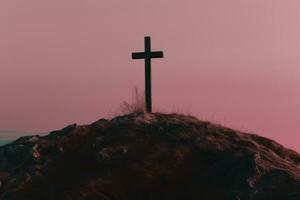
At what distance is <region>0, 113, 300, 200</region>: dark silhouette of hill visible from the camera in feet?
58.6

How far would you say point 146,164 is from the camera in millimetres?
18859

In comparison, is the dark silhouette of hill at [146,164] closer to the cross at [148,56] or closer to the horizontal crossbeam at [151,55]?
the cross at [148,56]

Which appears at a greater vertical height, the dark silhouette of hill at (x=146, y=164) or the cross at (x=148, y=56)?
the cross at (x=148, y=56)

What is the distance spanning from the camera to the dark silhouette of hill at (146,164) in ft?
58.6

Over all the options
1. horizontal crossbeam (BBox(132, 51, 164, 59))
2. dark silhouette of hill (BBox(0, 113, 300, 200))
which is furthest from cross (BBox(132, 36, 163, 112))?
dark silhouette of hill (BBox(0, 113, 300, 200))

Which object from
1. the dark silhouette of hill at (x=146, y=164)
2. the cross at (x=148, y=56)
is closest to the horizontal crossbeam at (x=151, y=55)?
the cross at (x=148, y=56)

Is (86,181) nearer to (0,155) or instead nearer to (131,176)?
(131,176)

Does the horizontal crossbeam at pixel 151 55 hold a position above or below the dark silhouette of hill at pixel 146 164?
above

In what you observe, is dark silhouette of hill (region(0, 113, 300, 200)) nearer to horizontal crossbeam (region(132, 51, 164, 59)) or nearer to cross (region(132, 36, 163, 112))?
cross (region(132, 36, 163, 112))

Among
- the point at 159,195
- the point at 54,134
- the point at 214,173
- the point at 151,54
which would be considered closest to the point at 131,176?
the point at 159,195

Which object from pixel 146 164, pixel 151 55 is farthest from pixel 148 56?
pixel 146 164

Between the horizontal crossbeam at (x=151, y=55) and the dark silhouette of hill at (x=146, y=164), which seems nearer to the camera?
the dark silhouette of hill at (x=146, y=164)

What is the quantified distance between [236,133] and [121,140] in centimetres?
394

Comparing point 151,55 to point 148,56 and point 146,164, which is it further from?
point 146,164
